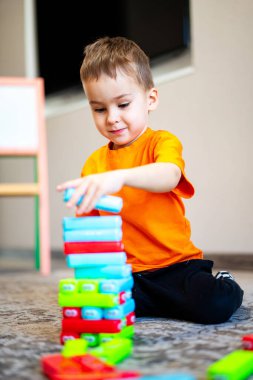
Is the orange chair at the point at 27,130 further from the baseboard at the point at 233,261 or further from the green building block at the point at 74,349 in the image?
the green building block at the point at 74,349

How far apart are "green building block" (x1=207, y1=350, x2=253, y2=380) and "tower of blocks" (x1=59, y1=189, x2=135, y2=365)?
0.61 feet

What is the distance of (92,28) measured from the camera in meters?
2.40

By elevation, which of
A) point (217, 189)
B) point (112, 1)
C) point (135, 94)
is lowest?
point (217, 189)

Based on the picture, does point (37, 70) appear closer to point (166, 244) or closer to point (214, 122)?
point (214, 122)

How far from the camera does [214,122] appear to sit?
180 cm

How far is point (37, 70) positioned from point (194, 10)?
1.22m

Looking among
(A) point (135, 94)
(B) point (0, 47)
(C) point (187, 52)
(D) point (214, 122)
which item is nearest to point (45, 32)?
(B) point (0, 47)

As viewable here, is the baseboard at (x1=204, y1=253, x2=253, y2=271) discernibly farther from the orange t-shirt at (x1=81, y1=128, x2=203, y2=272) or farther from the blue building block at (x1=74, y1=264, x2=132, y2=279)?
the blue building block at (x1=74, y1=264, x2=132, y2=279)

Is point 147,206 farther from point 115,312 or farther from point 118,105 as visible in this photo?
point 115,312

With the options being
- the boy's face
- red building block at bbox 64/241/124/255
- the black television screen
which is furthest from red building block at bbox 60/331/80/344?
the black television screen

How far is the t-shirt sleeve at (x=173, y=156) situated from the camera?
900mm

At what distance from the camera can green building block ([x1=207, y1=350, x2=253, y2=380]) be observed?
0.55 m

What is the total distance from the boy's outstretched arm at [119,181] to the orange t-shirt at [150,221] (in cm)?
14

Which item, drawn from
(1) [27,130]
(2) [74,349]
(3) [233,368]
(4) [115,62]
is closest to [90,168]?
(4) [115,62]
